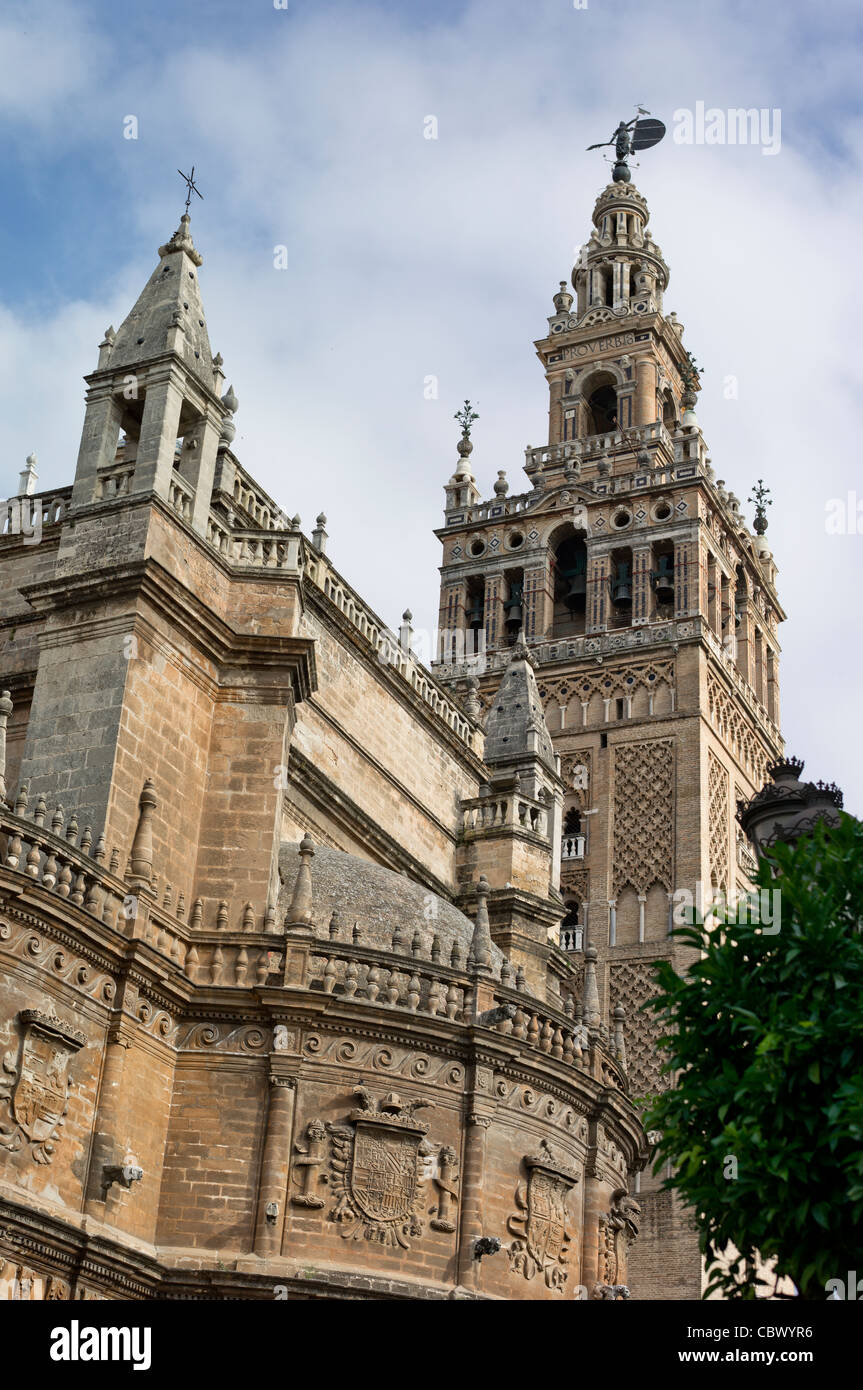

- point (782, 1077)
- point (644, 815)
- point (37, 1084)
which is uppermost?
Answer: point (644, 815)

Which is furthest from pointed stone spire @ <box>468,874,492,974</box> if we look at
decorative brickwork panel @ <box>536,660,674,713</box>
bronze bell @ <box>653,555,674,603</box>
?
bronze bell @ <box>653,555,674,603</box>

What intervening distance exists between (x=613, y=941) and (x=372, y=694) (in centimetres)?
1476

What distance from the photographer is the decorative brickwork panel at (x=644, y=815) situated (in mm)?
40625

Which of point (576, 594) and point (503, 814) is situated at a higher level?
point (576, 594)

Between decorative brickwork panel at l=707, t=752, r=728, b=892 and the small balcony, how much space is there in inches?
117

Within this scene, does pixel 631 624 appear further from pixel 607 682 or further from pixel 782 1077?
pixel 782 1077

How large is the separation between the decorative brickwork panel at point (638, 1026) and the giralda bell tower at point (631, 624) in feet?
0.14

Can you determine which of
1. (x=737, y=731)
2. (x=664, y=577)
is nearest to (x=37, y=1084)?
(x=737, y=731)

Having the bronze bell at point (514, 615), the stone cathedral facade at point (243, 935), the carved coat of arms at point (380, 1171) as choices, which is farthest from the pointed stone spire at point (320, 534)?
the bronze bell at point (514, 615)

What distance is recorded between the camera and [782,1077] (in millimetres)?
11281

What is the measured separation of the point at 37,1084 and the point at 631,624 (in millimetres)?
29541

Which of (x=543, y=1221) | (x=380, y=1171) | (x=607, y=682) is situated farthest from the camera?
(x=607, y=682)

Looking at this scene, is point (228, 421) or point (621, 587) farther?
point (621, 587)

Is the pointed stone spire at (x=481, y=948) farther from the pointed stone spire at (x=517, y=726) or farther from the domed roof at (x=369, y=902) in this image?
the pointed stone spire at (x=517, y=726)
